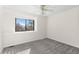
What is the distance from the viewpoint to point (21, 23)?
12.8 feet

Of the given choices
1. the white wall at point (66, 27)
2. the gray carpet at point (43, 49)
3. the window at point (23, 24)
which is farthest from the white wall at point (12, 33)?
the white wall at point (66, 27)

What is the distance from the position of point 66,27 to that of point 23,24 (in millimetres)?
2791

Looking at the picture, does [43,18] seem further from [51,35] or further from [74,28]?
[74,28]

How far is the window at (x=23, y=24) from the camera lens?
3.72m

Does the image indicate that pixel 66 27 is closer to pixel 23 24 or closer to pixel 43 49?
pixel 43 49

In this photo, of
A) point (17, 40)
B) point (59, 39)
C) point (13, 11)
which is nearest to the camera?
point (13, 11)

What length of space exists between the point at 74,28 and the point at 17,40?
3357mm

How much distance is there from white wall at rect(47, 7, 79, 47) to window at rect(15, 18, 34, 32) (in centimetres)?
167

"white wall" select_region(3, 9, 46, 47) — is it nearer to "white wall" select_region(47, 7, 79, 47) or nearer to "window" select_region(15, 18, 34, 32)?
"window" select_region(15, 18, 34, 32)

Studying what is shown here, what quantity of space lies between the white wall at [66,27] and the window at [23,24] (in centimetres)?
167

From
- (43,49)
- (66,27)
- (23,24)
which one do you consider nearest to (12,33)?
(23,24)

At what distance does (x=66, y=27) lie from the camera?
371cm

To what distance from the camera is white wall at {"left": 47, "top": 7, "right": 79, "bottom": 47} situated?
3.24 m
